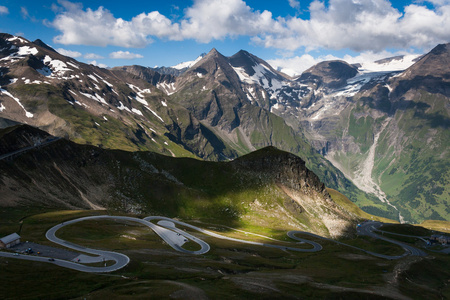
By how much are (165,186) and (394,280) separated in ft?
430

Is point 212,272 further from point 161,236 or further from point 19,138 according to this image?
point 19,138

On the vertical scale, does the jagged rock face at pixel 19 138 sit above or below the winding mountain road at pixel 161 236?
above

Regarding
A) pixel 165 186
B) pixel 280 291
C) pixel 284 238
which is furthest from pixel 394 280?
pixel 165 186

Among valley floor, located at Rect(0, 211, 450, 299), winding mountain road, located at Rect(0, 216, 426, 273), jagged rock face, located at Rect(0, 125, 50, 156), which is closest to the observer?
valley floor, located at Rect(0, 211, 450, 299)

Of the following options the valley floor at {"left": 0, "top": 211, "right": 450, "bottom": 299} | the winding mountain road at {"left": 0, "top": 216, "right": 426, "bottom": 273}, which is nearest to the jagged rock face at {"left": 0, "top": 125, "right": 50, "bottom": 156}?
the valley floor at {"left": 0, "top": 211, "right": 450, "bottom": 299}

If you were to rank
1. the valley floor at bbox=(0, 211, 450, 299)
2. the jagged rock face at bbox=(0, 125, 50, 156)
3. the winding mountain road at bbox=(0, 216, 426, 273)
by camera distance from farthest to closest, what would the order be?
the jagged rock face at bbox=(0, 125, 50, 156) → the winding mountain road at bbox=(0, 216, 426, 273) → the valley floor at bbox=(0, 211, 450, 299)

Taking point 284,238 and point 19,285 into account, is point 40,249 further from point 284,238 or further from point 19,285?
point 284,238

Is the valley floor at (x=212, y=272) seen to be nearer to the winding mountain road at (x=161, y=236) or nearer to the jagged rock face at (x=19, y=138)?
the winding mountain road at (x=161, y=236)

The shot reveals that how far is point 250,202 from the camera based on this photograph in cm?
19738

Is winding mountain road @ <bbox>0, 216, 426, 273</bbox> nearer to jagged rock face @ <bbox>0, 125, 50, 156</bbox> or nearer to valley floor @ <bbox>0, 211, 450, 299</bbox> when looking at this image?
valley floor @ <bbox>0, 211, 450, 299</bbox>

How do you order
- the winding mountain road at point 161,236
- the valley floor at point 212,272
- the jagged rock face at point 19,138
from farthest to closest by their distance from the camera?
1. the jagged rock face at point 19,138
2. the winding mountain road at point 161,236
3. the valley floor at point 212,272

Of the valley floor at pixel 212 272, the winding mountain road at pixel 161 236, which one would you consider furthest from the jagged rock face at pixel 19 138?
the winding mountain road at pixel 161 236

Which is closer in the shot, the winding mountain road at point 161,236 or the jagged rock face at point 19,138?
the winding mountain road at point 161,236

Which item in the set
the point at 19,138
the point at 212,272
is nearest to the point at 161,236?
the point at 212,272
